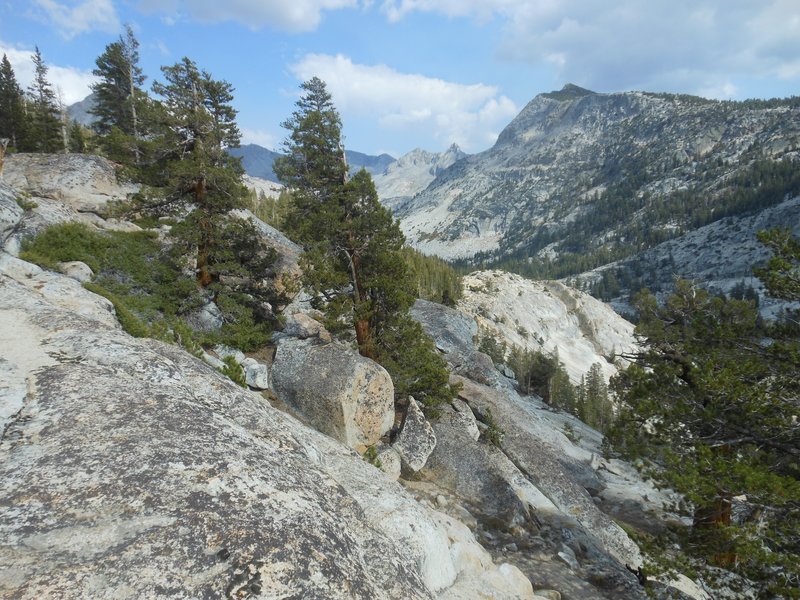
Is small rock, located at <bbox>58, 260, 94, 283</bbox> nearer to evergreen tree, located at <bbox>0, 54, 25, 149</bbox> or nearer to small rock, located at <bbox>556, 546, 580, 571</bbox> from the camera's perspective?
small rock, located at <bbox>556, 546, 580, 571</bbox>

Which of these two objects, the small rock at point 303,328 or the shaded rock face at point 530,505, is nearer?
the shaded rock face at point 530,505

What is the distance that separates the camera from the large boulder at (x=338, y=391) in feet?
52.0

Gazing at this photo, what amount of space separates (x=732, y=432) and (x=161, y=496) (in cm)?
1258

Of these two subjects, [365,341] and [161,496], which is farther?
[365,341]

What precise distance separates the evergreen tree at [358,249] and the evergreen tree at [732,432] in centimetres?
907

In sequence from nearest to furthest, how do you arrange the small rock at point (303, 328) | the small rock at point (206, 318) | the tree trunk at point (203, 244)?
1. the small rock at point (303, 328)
2. the small rock at point (206, 318)
3. the tree trunk at point (203, 244)

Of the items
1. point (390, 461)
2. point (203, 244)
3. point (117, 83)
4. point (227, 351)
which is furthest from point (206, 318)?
point (117, 83)

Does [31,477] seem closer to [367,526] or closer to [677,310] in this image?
[367,526]

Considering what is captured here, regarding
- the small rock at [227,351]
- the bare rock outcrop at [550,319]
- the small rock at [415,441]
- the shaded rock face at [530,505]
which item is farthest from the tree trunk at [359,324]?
the bare rock outcrop at [550,319]

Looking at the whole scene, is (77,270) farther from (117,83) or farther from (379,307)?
(117,83)

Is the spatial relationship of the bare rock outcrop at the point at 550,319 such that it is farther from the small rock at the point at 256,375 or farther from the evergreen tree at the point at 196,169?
the small rock at the point at 256,375

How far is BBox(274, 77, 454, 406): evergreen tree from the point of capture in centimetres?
1855

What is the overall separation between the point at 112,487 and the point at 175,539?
1.24 meters

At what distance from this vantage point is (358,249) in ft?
62.7
